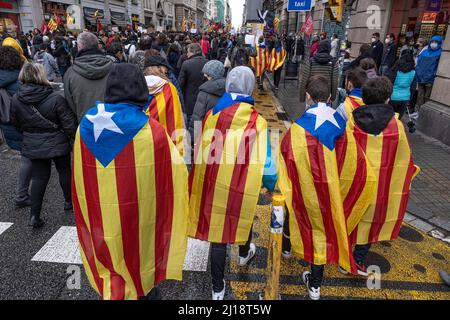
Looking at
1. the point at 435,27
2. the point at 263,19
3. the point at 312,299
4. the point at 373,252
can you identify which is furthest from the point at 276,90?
the point at 312,299

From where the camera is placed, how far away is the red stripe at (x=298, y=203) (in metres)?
2.51

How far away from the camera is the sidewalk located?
3.92 metres

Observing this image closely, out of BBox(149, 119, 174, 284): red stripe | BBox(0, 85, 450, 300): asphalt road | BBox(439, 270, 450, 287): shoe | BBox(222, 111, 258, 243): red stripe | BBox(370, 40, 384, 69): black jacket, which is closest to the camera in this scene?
BBox(149, 119, 174, 284): red stripe

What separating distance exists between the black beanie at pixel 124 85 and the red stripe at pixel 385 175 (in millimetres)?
2011

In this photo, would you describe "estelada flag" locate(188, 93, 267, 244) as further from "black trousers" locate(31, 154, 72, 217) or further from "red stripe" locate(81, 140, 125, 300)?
"black trousers" locate(31, 154, 72, 217)

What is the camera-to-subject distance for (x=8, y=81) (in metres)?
3.88

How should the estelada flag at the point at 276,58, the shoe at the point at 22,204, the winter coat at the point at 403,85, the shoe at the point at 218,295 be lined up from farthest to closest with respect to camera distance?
the estelada flag at the point at 276,58 < the winter coat at the point at 403,85 < the shoe at the point at 22,204 < the shoe at the point at 218,295

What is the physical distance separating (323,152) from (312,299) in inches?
51.1

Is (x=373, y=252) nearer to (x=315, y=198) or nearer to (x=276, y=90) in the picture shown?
(x=315, y=198)

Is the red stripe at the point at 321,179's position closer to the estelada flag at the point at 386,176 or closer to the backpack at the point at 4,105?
the estelada flag at the point at 386,176

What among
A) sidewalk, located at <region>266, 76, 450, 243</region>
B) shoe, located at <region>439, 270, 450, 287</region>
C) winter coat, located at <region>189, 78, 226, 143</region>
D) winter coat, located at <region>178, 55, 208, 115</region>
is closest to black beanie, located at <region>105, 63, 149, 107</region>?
winter coat, located at <region>189, 78, 226, 143</region>

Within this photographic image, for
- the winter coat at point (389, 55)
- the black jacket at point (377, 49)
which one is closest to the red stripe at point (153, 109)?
the black jacket at point (377, 49)

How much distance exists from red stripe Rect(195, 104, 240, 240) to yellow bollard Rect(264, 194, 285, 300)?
0.53 m
